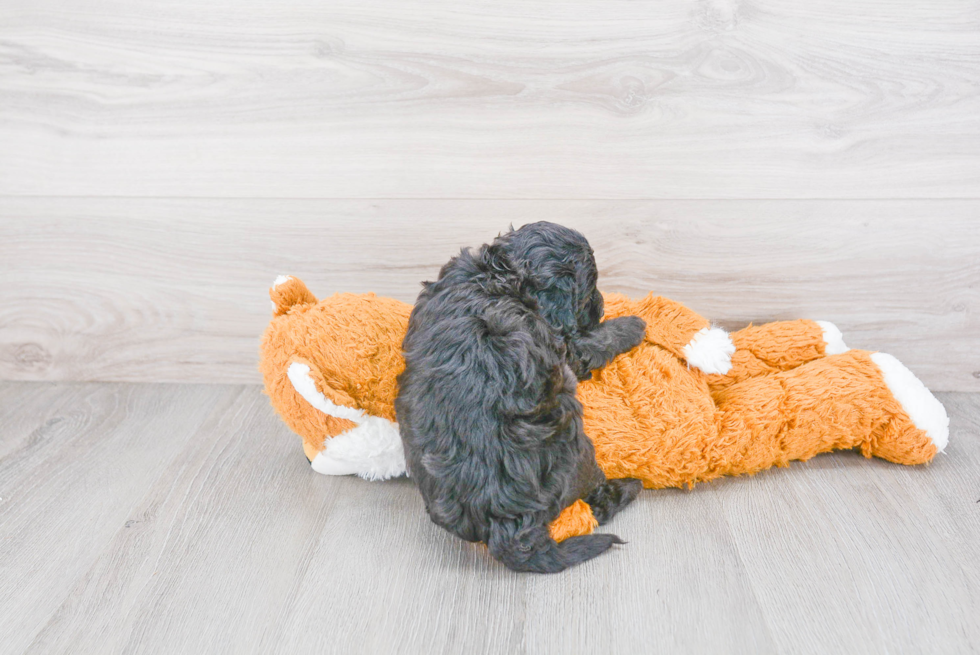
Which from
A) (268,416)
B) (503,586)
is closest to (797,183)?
(503,586)

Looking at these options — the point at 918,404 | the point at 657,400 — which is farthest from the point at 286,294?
the point at 918,404

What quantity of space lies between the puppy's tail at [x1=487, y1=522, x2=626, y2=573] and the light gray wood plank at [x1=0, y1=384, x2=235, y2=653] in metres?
0.64

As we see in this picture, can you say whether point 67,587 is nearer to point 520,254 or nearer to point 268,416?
point 268,416

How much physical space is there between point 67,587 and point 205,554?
191mm

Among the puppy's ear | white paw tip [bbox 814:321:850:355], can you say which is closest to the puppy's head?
the puppy's ear

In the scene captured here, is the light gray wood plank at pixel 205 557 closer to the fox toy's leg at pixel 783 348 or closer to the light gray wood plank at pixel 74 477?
the light gray wood plank at pixel 74 477

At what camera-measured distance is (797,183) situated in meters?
1.28

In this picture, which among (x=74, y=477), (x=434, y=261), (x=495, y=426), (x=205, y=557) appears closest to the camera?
(x=495, y=426)

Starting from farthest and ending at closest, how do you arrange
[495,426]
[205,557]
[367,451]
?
[367,451]
[205,557]
[495,426]

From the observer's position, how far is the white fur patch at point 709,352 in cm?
113

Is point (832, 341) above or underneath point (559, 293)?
underneath

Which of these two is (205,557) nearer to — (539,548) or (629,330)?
(539,548)

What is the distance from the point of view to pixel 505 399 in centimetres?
89

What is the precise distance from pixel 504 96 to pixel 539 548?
83cm
